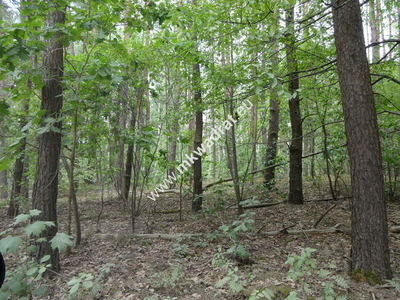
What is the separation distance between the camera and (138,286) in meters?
3.86

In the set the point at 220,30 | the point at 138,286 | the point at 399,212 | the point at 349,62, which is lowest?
the point at 138,286

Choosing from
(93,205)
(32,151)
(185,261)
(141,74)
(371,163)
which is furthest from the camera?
(93,205)

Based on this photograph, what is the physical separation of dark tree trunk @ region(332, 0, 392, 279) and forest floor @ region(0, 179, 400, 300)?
373 mm

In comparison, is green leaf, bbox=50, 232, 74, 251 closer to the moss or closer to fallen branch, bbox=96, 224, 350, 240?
fallen branch, bbox=96, 224, 350, 240

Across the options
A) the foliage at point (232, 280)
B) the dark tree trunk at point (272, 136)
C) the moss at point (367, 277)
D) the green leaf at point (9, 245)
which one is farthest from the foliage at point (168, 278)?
the dark tree trunk at point (272, 136)

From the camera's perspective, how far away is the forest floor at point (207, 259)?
346 cm

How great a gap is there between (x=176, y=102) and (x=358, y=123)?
4971mm

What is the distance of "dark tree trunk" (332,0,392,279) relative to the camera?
10.6 feet

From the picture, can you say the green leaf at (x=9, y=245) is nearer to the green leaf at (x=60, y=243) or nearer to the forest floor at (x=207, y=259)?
the green leaf at (x=60, y=243)

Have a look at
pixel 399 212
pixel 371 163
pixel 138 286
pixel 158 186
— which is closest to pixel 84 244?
pixel 138 286

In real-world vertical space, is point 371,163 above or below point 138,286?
above

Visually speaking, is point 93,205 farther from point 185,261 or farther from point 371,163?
point 371,163

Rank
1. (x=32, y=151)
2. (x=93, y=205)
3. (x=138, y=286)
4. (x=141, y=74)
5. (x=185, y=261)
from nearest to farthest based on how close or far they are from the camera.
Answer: (x=138, y=286) → (x=185, y=261) → (x=141, y=74) → (x=32, y=151) → (x=93, y=205)

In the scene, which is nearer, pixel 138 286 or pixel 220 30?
pixel 138 286
